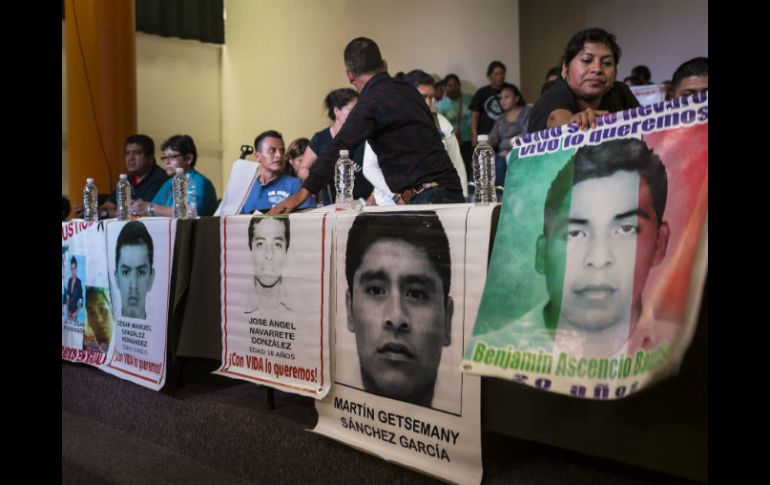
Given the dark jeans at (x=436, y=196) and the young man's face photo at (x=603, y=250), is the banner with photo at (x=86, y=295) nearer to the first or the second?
the dark jeans at (x=436, y=196)

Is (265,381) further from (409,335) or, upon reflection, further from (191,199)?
(191,199)

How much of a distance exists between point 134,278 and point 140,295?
0.22ft

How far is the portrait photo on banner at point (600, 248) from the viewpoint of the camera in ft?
3.37

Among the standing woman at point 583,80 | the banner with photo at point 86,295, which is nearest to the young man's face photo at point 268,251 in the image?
the standing woman at point 583,80

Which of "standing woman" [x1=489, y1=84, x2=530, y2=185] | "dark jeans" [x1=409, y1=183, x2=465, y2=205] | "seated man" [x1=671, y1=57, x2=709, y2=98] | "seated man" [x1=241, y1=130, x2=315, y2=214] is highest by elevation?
"standing woman" [x1=489, y1=84, x2=530, y2=185]

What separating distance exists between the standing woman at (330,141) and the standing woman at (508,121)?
5.97ft

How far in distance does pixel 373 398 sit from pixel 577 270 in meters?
0.66

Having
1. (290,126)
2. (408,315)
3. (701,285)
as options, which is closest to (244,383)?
(408,315)

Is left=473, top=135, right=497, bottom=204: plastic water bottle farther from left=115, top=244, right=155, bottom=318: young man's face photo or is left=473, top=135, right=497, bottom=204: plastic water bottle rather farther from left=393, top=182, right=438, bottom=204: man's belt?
left=115, top=244, right=155, bottom=318: young man's face photo

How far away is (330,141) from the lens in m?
2.90

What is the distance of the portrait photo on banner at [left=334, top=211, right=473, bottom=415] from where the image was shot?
1.42 m

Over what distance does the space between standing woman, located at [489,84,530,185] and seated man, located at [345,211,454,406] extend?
11.6 feet

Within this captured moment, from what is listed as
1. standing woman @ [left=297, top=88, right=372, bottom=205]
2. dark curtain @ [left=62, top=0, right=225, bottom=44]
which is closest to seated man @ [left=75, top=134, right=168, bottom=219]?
standing woman @ [left=297, top=88, right=372, bottom=205]

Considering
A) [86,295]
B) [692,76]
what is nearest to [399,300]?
[692,76]
